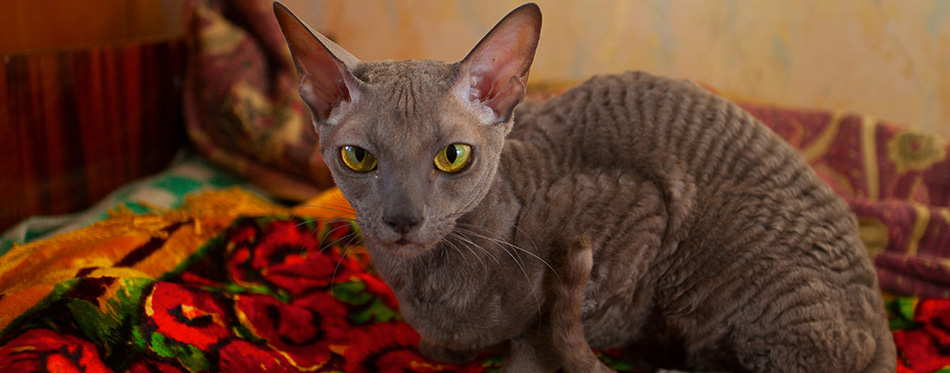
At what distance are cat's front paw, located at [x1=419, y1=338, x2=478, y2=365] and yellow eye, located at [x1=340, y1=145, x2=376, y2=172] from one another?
45 centimetres

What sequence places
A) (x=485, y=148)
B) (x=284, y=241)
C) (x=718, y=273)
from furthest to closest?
(x=284, y=241)
(x=718, y=273)
(x=485, y=148)

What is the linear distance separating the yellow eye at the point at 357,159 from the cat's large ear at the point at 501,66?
0.16 metres

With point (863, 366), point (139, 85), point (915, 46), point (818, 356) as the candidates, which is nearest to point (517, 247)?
point (818, 356)

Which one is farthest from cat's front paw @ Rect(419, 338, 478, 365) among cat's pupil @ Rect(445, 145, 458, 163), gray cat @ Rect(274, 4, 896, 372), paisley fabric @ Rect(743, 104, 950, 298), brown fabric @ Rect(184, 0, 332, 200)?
paisley fabric @ Rect(743, 104, 950, 298)

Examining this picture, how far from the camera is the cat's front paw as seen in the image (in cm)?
118

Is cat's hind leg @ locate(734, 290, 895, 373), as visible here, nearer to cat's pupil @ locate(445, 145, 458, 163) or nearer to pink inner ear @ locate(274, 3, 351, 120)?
cat's pupil @ locate(445, 145, 458, 163)

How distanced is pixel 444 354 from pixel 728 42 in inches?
67.6

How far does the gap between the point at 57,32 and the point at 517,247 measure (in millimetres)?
1634

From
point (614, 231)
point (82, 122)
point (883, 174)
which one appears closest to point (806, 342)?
point (614, 231)

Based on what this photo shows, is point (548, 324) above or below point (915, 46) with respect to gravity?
below

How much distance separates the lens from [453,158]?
861mm

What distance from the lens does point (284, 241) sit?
1483 mm

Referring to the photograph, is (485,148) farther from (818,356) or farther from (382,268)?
(818,356)

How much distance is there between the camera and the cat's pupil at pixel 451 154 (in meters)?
0.85
